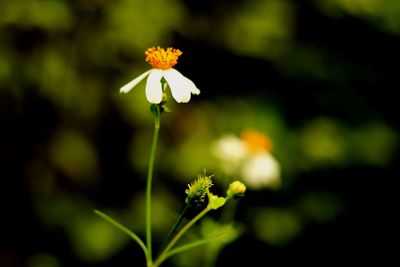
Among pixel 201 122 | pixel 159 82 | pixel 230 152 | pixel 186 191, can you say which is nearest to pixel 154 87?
pixel 159 82

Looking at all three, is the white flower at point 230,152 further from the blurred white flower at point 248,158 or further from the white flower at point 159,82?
the white flower at point 159,82

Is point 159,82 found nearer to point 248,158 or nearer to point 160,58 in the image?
point 160,58

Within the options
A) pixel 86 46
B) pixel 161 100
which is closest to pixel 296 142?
pixel 86 46

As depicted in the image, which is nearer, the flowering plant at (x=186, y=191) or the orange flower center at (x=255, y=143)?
the flowering plant at (x=186, y=191)

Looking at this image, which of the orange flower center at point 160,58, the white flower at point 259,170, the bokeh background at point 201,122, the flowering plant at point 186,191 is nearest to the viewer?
the flowering plant at point 186,191

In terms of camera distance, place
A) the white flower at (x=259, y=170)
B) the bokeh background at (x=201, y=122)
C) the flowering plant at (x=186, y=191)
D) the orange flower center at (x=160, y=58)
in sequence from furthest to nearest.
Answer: the bokeh background at (x=201, y=122) → the white flower at (x=259, y=170) → the orange flower center at (x=160, y=58) → the flowering plant at (x=186, y=191)

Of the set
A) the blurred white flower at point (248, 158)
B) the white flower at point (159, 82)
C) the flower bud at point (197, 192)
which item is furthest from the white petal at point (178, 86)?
the blurred white flower at point (248, 158)

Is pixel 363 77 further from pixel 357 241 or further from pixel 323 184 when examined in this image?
pixel 357 241

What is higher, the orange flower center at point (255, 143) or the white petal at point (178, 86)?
the orange flower center at point (255, 143)
